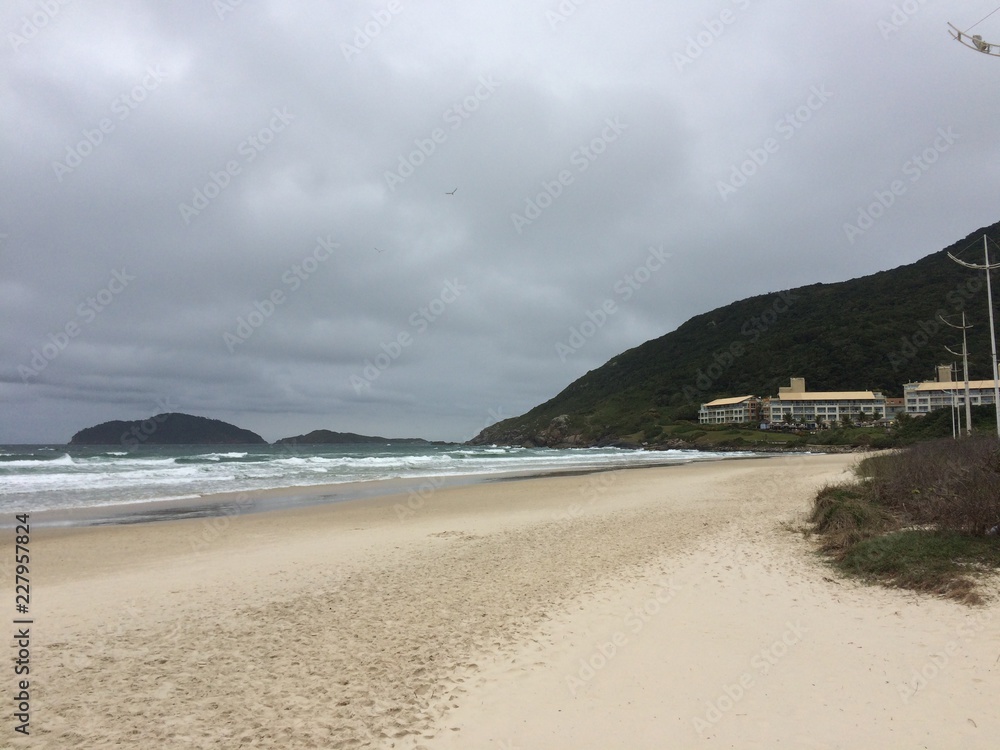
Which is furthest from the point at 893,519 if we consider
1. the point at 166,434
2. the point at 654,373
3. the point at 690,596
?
the point at 166,434

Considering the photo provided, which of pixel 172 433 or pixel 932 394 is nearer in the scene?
pixel 932 394

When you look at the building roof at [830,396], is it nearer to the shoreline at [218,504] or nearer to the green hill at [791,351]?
the green hill at [791,351]

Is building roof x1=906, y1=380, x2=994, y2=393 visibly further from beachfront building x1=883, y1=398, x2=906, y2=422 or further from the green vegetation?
the green vegetation

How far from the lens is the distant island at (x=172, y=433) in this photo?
177 meters

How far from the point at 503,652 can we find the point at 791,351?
136m

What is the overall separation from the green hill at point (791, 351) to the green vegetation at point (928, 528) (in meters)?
84.1

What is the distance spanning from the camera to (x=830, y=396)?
10025 centimetres

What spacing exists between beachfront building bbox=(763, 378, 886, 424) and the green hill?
694 centimetres

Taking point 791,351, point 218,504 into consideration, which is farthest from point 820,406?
point 218,504

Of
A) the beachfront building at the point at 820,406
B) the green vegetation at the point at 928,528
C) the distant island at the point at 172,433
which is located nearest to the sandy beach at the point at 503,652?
the green vegetation at the point at 928,528

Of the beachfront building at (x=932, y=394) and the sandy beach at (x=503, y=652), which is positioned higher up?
the beachfront building at (x=932, y=394)

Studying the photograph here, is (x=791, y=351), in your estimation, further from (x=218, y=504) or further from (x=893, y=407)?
(x=218, y=504)

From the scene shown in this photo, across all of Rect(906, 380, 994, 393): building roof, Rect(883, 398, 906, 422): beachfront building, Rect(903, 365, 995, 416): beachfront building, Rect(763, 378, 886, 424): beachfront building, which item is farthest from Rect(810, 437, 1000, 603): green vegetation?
Rect(763, 378, 886, 424): beachfront building

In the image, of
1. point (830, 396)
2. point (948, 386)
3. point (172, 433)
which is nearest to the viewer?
point (948, 386)
